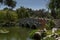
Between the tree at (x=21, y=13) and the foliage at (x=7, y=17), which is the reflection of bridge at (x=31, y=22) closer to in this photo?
the foliage at (x=7, y=17)

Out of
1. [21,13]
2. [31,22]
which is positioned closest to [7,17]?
[31,22]

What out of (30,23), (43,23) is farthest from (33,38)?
(30,23)

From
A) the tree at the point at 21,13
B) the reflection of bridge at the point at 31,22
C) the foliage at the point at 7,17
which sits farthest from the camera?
the tree at the point at 21,13

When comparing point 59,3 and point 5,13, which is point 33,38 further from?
point 5,13

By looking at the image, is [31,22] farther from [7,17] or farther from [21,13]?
[21,13]

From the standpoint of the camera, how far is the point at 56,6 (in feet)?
107

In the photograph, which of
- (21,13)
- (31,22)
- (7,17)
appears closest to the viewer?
(31,22)

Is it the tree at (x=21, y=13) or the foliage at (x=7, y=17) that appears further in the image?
the tree at (x=21, y=13)

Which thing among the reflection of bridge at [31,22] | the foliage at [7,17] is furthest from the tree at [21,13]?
the reflection of bridge at [31,22]

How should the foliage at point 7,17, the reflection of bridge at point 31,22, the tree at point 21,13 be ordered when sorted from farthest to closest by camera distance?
1. the tree at point 21,13
2. the foliage at point 7,17
3. the reflection of bridge at point 31,22

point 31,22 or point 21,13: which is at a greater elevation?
point 31,22

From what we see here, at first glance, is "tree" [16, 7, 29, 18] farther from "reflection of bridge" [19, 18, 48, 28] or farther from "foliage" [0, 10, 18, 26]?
"reflection of bridge" [19, 18, 48, 28]

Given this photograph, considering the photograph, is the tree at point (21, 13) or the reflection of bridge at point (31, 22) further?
the tree at point (21, 13)

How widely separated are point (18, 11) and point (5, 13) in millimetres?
13190
